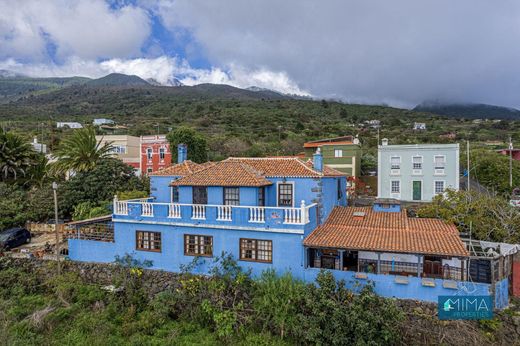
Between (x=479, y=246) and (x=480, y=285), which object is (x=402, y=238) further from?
(x=479, y=246)

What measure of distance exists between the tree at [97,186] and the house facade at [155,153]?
11610 mm

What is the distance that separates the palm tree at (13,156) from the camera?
29.5m

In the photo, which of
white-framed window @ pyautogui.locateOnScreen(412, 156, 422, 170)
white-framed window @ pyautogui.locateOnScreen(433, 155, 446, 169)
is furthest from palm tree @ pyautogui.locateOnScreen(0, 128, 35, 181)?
white-framed window @ pyautogui.locateOnScreen(433, 155, 446, 169)

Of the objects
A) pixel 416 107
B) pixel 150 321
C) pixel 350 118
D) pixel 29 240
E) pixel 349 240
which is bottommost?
pixel 150 321

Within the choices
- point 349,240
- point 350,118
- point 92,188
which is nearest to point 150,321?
point 349,240

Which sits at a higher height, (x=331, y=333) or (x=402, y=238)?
Answer: (x=402, y=238)

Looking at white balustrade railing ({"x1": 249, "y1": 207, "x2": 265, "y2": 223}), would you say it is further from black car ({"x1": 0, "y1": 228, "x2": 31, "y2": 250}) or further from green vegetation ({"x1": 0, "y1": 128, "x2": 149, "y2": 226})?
black car ({"x1": 0, "y1": 228, "x2": 31, "y2": 250})

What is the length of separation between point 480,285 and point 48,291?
2116 centimetres

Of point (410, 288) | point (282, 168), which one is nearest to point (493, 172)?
point (410, 288)

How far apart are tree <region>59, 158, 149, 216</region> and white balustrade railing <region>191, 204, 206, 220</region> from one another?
13.8 meters

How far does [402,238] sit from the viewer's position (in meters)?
14.5

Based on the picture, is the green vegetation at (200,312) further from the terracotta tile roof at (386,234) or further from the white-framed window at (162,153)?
the white-framed window at (162,153)

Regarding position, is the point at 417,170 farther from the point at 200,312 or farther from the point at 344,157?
the point at 200,312

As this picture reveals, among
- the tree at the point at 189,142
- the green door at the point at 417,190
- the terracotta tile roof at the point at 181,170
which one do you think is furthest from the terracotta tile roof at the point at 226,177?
the tree at the point at 189,142
